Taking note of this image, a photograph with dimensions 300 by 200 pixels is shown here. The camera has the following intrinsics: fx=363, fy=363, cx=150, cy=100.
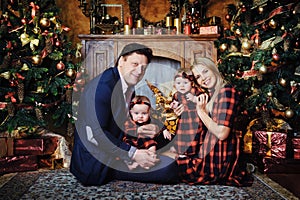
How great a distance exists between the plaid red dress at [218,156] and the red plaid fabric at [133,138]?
24cm

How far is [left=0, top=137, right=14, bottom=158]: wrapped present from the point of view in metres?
2.92

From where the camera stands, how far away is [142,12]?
4.16m

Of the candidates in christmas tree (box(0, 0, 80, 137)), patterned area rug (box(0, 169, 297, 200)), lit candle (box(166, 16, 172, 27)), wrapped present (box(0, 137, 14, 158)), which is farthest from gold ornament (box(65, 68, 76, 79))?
lit candle (box(166, 16, 172, 27))

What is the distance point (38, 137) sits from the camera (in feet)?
10.2

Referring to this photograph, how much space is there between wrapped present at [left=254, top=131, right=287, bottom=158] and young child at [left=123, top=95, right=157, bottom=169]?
101 centimetres

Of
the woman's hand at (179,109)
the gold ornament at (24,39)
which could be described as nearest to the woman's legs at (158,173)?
the woman's hand at (179,109)

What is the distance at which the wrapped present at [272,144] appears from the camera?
285 centimetres

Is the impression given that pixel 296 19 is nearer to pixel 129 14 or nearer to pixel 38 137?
pixel 129 14

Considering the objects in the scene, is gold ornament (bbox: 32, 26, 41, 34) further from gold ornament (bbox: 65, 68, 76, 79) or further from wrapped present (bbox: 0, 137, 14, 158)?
wrapped present (bbox: 0, 137, 14, 158)

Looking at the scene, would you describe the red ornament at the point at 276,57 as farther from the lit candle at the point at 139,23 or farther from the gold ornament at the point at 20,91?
the gold ornament at the point at 20,91

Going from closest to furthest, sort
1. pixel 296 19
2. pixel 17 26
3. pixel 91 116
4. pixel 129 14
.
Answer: pixel 91 116 → pixel 296 19 → pixel 17 26 → pixel 129 14

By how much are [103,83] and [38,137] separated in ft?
3.50

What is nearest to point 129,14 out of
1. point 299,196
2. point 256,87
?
point 256,87

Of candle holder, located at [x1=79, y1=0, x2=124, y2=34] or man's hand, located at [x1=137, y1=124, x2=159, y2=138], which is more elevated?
candle holder, located at [x1=79, y1=0, x2=124, y2=34]
